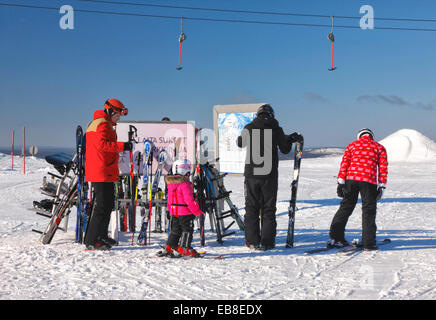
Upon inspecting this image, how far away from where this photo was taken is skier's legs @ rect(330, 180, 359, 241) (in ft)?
19.1

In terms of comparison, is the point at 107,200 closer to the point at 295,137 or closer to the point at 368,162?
the point at 295,137

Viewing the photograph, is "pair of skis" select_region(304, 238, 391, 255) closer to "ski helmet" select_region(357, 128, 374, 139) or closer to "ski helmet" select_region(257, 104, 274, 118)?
"ski helmet" select_region(357, 128, 374, 139)

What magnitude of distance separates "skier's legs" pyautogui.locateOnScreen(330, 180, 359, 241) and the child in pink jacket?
6.87 ft

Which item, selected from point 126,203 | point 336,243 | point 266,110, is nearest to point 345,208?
point 336,243

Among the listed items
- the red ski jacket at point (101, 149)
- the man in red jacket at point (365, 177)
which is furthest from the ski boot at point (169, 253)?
the man in red jacket at point (365, 177)

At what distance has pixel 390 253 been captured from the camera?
5.65 meters

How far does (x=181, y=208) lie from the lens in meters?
5.31

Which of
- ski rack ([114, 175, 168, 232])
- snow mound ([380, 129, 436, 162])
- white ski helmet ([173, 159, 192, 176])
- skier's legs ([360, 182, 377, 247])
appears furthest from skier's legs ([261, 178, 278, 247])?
snow mound ([380, 129, 436, 162])

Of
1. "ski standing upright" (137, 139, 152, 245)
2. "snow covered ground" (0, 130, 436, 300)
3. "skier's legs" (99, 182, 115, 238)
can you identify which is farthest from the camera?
"ski standing upright" (137, 139, 152, 245)

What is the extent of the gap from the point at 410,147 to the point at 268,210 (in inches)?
1411

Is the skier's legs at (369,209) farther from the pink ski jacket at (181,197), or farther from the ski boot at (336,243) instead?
the pink ski jacket at (181,197)
